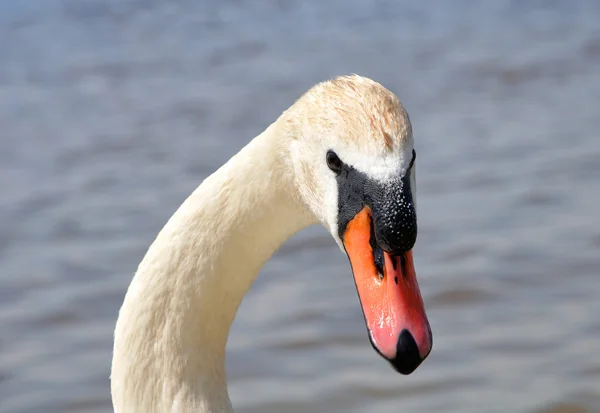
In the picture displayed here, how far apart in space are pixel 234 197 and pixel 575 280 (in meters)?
2.85

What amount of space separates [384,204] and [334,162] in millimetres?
201

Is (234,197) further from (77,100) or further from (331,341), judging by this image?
(77,100)

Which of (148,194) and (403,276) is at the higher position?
(148,194)

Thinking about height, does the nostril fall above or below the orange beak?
below

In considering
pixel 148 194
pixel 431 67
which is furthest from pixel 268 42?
pixel 148 194

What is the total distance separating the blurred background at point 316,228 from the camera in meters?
4.68

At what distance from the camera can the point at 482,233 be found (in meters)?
5.61

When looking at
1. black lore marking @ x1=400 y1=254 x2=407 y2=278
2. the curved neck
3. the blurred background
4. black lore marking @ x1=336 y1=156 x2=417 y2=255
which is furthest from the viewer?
the blurred background

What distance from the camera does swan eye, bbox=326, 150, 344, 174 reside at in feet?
8.36

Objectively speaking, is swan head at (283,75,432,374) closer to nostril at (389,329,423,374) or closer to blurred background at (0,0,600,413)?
nostril at (389,329,423,374)

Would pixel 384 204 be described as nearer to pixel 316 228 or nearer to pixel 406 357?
pixel 406 357

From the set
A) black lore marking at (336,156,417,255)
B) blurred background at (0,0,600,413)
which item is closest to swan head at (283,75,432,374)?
black lore marking at (336,156,417,255)

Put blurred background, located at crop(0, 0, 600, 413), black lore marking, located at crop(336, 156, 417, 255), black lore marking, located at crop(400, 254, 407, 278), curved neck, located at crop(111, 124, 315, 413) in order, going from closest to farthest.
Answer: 1. black lore marking, located at crop(336, 156, 417, 255)
2. black lore marking, located at crop(400, 254, 407, 278)
3. curved neck, located at crop(111, 124, 315, 413)
4. blurred background, located at crop(0, 0, 600, 413)

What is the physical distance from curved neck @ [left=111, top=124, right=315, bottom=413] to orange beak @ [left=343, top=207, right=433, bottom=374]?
24 centimetres
